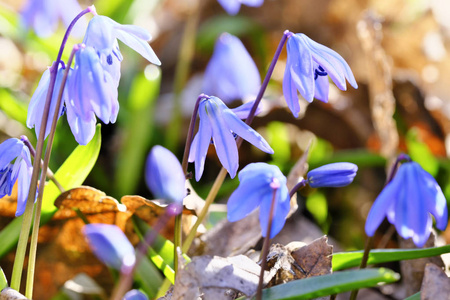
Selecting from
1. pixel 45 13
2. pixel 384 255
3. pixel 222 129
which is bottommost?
pixel 384 255

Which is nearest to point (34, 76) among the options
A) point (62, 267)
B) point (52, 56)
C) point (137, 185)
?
point (52, 56)

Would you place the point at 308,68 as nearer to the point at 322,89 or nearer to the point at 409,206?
the point at 322,89

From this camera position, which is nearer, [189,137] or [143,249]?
[143,249]

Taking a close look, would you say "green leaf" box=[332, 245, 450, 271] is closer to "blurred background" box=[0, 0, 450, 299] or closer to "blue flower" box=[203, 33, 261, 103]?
"blurred background" box=[0, 0, 450, 299]

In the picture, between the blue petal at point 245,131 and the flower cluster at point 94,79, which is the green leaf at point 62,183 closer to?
the flower cluster at point 94,79

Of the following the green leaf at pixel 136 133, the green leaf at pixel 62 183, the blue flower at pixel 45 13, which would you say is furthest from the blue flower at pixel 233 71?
the green leaf at pixel 62 183

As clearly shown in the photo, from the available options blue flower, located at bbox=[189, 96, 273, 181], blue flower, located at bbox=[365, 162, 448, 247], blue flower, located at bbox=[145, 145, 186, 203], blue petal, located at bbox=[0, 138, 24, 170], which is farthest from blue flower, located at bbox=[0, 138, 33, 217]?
blue flower, located at bbox=[365, 162, 448, 247]

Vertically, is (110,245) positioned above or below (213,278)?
above

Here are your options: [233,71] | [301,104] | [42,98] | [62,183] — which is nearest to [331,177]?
[42,98]
